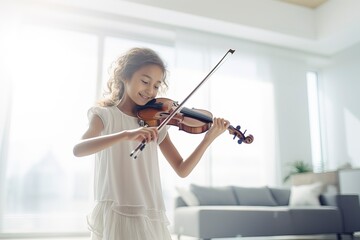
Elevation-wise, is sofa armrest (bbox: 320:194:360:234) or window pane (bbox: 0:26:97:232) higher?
window pane (bbox: 0:26:97:232)

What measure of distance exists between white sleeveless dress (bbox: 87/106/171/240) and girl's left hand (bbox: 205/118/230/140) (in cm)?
25

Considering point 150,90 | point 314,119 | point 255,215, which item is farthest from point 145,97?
point 314,119

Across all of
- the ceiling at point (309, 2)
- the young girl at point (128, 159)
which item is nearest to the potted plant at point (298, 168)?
the ceiling at point (309, 2)

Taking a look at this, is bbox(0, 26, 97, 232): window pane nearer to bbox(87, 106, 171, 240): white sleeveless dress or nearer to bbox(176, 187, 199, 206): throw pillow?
bbox(176, 187, 199, 206): throw pillow

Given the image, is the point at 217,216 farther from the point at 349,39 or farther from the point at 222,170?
the point at 349,39

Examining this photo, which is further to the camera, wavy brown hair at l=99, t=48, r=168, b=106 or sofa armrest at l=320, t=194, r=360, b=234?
sofa armrest at l=320, t=194, r=360, b=234

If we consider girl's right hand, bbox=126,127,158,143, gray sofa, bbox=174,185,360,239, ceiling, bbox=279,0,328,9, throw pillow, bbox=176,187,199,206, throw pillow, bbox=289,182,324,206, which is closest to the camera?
girl's right hand, bbox=126,127,158,143

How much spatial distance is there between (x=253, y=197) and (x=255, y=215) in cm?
80

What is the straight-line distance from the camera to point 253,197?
14.3 feet

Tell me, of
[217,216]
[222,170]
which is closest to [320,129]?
[222,170]

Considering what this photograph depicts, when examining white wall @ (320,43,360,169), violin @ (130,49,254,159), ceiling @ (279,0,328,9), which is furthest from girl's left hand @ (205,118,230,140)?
white wall @ (320,43,360,169)

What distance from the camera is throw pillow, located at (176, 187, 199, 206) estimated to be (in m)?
→ 3.88

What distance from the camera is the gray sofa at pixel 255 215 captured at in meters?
3.39

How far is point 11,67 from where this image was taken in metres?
4.35
